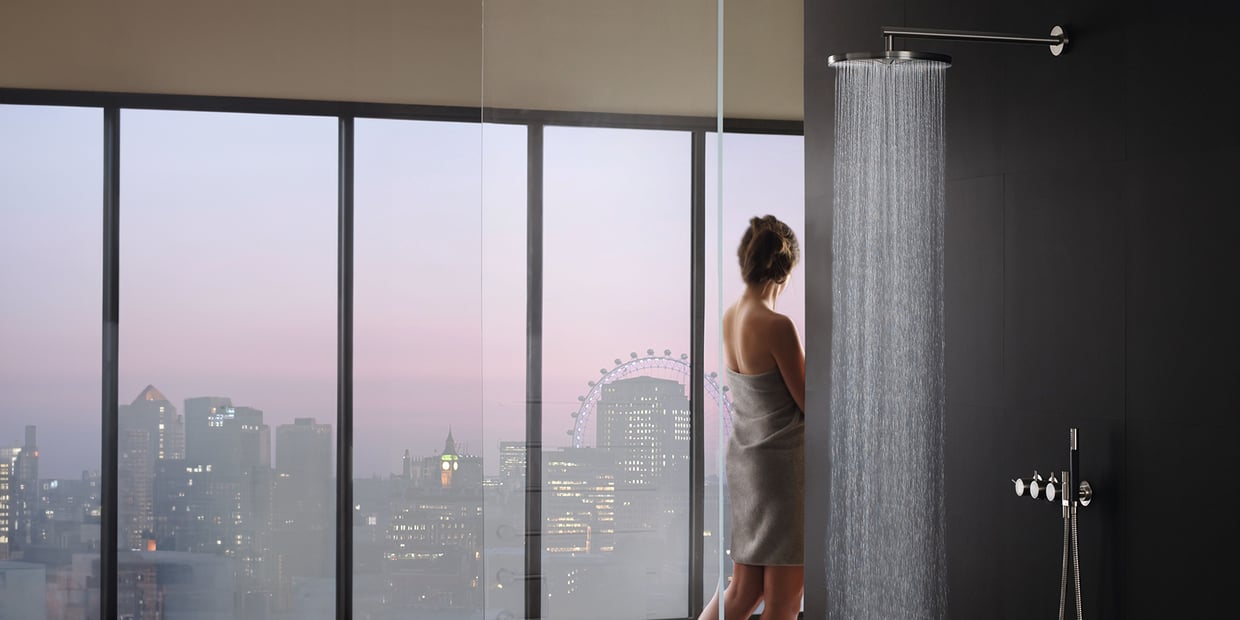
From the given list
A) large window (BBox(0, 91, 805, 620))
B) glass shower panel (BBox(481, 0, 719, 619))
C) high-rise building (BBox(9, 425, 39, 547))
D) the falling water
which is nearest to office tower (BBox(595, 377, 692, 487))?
glass shower panel (BBox(481, 0, 719, 619))

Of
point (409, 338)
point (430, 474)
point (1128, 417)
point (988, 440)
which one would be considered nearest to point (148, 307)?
point (409, 338)

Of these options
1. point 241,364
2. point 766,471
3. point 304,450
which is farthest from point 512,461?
point 241,364

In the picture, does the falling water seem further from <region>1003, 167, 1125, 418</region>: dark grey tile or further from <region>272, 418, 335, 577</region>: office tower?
<region>272, 418, 335, 577</region>: office tower

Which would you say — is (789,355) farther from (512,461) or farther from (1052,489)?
(1052,489)

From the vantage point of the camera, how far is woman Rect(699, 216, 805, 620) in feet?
7.34

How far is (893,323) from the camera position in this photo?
220 cm

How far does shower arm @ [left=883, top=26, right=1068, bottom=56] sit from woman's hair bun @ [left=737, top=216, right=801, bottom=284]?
1.75 feet

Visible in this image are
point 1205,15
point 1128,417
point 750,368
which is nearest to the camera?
point 1205,15

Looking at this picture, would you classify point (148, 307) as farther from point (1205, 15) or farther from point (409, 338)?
point (1205, 15)

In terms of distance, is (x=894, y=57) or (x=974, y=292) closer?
(x=894, y=57)

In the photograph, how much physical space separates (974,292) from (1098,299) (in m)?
0.34

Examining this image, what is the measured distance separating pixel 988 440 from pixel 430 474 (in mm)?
2400

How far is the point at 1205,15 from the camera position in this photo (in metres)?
1.48

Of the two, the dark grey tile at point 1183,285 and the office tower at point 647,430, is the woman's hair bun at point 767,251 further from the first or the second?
the dark grey tile at point 1183,285
